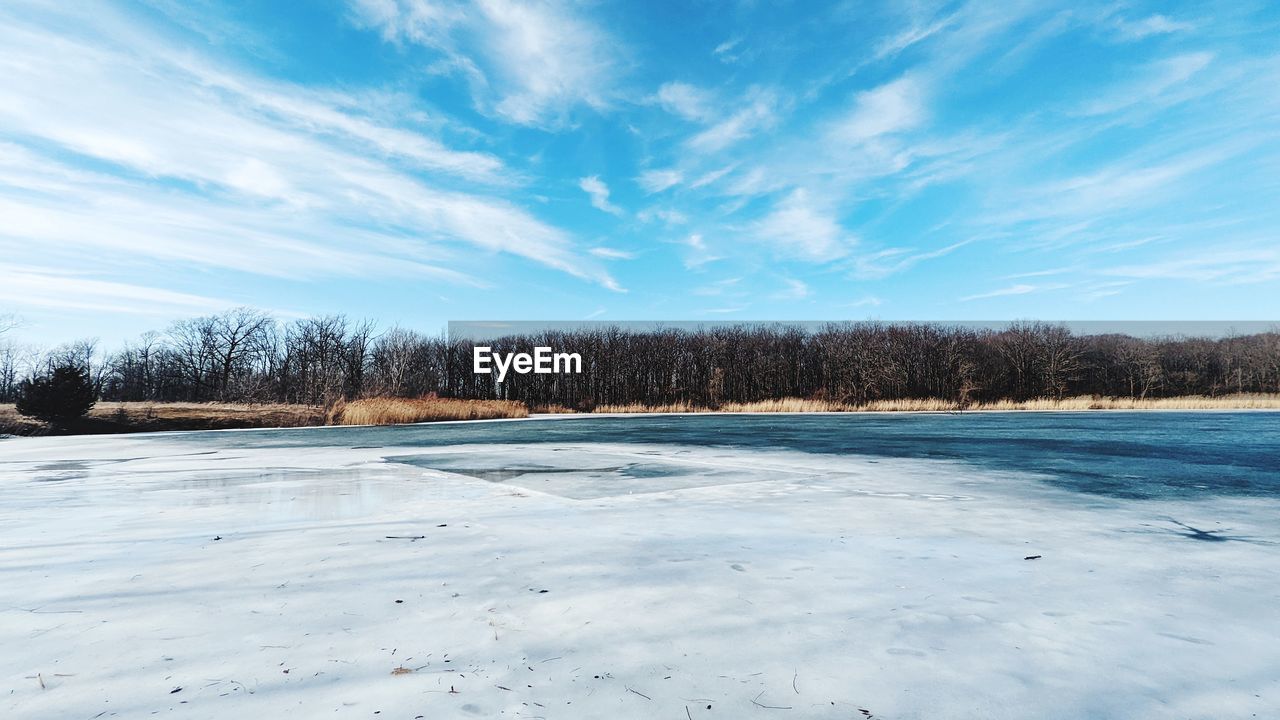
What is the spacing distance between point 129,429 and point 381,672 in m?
20.0

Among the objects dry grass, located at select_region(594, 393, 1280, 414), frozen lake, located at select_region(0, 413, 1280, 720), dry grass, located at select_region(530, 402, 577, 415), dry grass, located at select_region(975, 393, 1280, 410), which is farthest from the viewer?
dry grass, located at select_region(530, 402, 577, 415)

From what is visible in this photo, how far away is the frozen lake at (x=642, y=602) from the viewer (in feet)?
4.53

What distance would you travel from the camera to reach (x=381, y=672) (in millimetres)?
1486

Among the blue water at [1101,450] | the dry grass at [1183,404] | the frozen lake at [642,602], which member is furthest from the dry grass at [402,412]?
the dry grass at [1183,404]

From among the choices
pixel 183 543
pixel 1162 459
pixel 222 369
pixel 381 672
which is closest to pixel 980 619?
pixel 381 672

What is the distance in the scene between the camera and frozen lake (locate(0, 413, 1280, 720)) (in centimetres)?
138

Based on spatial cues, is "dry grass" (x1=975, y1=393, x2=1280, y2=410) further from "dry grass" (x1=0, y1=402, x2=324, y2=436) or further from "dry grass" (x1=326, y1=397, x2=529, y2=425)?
"dry grass" (x1=0, y1=402, x2=324, y2=436)

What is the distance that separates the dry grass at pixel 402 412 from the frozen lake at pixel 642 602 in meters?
12.2

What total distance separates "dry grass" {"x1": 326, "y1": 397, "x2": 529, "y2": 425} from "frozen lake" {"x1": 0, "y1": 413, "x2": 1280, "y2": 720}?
12.2m

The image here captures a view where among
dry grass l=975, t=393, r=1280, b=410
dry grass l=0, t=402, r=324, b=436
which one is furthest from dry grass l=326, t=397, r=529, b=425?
dry grass l=975, t=393, r=1280, b=410

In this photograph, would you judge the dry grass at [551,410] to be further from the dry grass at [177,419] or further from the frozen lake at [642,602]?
the frozen lake at [642,602]

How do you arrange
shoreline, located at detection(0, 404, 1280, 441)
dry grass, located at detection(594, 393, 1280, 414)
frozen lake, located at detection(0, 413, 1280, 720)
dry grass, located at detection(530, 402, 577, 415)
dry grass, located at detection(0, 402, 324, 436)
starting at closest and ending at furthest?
frozen lake, located at detection(0, 413, 1280, 720), shoreline, located at detection(0, 404, 1280, 441), dry grass, located at detection(0, 402, 324, 436), dry grass, located at detection(594, 393, 1280, 414), dry grass, located at detection(530, 402, 577, 415)

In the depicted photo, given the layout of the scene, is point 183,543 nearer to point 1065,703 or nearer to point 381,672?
point 381,672

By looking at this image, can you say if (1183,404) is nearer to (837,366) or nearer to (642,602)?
(837,366)
